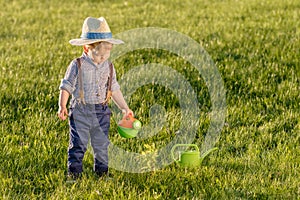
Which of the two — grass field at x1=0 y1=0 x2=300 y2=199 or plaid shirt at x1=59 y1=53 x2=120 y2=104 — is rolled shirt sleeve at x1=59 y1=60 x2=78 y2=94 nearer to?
plaid shirt at x1=59 y1=53 x2=120 y2=104

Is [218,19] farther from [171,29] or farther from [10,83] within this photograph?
[10,83]

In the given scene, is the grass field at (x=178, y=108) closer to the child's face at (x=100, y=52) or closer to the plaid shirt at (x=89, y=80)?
the plaid shirt at (x=89, y=80)

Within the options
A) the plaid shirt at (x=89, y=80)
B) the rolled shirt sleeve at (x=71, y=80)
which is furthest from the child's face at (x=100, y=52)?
the rolled shirt sleeve at (x=71, y=80)

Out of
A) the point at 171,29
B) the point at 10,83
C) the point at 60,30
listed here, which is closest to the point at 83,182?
the point at 10,83

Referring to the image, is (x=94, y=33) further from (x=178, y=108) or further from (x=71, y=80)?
(x=178, y=108)

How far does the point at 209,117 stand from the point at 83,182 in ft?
6.76

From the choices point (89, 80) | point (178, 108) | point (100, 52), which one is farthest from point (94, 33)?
point (178, 108)

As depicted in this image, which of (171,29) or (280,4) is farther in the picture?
(280,4)

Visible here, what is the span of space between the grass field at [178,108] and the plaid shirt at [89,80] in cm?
73

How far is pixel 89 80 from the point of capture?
15.4 ft

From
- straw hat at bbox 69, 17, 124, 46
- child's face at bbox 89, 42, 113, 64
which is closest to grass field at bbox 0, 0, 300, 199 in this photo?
child's face at bbox 89, 42, 113, 64

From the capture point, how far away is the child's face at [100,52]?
456 cm

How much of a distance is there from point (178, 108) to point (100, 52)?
2.14 metres

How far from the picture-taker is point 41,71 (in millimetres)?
7703
